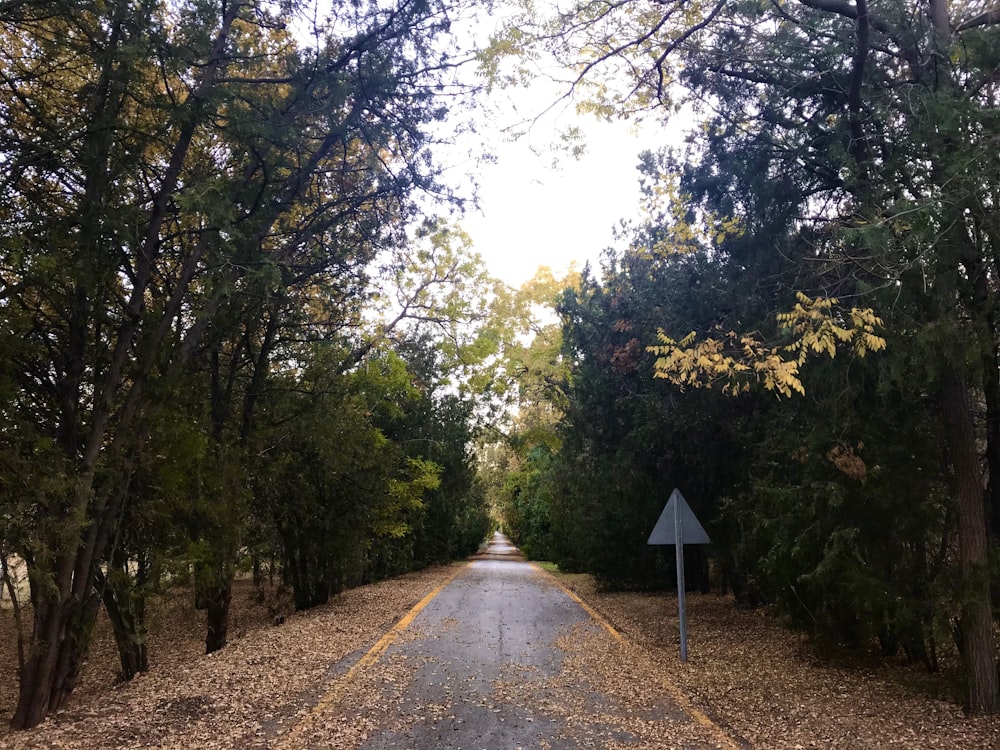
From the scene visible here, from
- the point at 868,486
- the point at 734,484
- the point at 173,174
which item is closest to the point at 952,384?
the point at 868,486

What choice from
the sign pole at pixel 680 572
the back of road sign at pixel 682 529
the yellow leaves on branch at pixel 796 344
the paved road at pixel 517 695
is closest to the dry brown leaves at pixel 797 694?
the sign pole at pixel 680 572

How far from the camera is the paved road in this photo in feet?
18.9

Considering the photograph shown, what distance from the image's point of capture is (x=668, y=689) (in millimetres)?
7480

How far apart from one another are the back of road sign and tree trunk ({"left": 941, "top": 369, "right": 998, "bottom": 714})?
327 cm

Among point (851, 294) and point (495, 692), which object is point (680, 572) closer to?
point (495, 692)

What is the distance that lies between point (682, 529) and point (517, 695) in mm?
3429

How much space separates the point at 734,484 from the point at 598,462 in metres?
3.48

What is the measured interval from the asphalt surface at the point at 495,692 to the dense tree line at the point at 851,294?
9.04 feet

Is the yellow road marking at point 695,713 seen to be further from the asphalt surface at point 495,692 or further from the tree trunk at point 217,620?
the tree trunk at point 217,620

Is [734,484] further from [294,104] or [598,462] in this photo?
[294,104]

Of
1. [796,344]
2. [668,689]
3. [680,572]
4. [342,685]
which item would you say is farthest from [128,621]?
[796,344]

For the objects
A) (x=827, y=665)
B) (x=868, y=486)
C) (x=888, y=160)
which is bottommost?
(x=827, y=665)

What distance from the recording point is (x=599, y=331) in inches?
555

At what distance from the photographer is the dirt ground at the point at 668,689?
18.8ft
